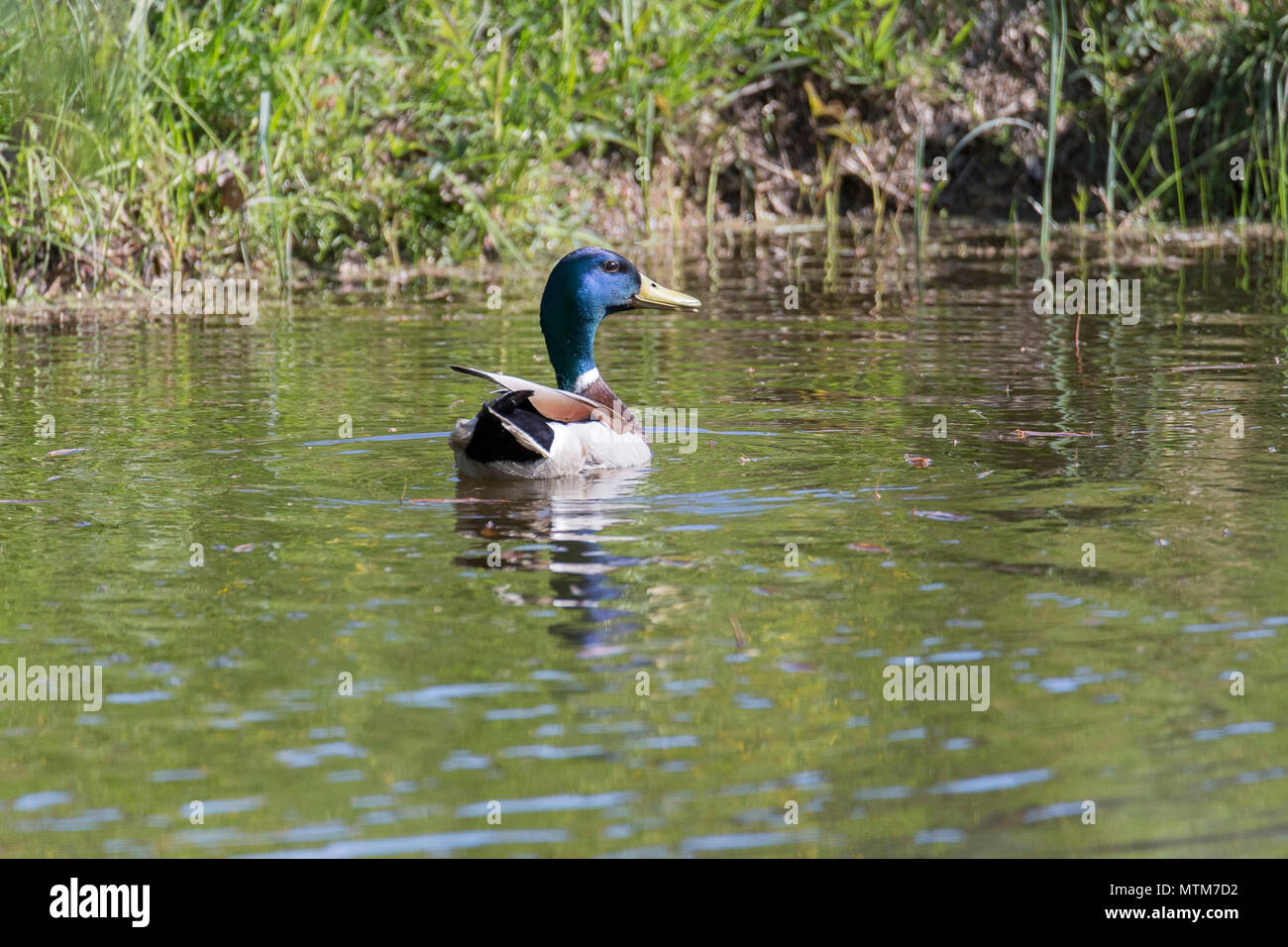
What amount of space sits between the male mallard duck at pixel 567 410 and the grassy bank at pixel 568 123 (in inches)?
115

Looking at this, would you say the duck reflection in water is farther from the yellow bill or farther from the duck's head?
the yellow bill

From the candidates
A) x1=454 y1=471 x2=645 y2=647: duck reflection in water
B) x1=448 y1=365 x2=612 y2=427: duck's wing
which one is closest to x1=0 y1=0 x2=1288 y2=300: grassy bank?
x1=448 y1=365 x2=612 y2=427: duck's wing

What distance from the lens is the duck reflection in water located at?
17.1 ft

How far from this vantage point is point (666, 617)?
5.18 meters

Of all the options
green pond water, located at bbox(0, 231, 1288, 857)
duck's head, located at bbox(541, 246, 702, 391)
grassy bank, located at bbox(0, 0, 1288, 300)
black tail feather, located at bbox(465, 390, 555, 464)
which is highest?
grassy bank, located at bbox(0, 0, 1288, 300)

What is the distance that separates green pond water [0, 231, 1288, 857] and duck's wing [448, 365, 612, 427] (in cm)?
27

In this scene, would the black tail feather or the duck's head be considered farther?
the duck's head

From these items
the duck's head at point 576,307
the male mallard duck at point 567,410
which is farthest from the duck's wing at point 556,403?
the duck's head at point 576,307

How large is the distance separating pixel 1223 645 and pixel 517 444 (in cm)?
281

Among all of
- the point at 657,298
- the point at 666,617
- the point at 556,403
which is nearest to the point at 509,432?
the point at 556,403

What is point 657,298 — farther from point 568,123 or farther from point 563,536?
point 568,123

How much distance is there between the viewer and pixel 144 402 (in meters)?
8.76

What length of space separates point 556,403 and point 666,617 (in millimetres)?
2052
